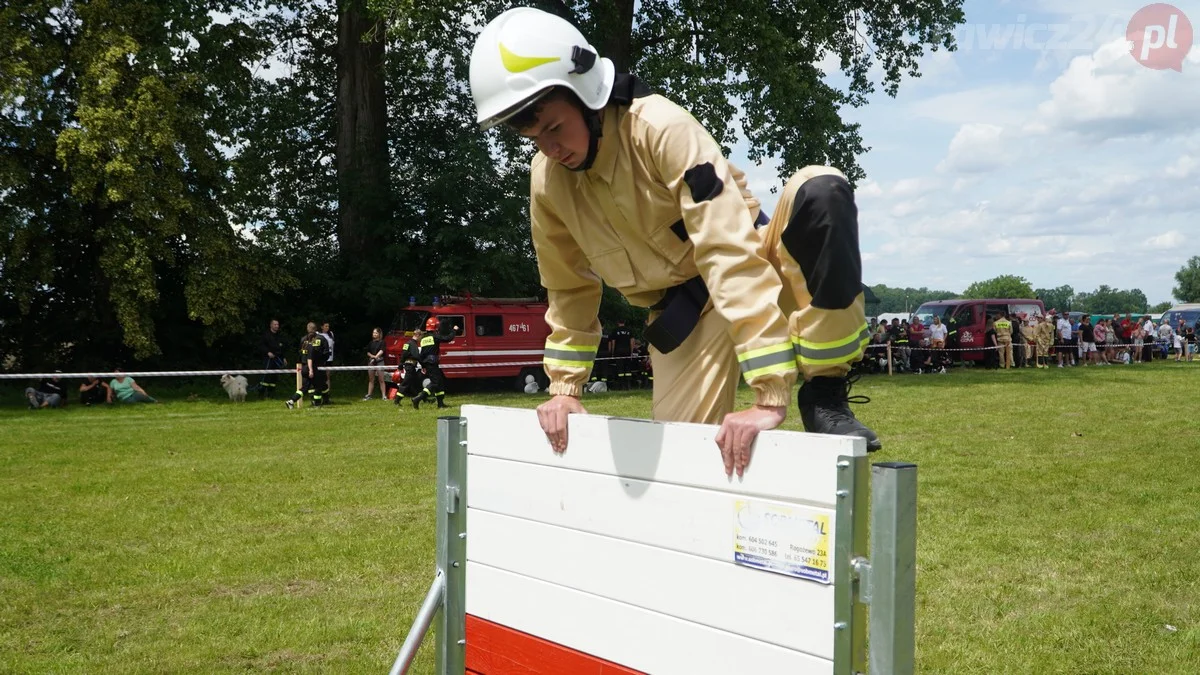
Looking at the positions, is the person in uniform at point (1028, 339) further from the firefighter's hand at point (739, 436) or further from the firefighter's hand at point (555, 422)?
the firefighter's hand at point (739, 436)

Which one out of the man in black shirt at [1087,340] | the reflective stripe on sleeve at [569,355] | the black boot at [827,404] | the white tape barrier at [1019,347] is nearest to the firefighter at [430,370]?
the white tape barrier at [1019,347]

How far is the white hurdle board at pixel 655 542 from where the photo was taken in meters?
2.37

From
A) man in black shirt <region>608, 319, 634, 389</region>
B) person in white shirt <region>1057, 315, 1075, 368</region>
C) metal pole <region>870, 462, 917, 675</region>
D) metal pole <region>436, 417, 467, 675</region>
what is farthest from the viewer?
person in white shirt <region>1057, 315, 1075, 368</region>

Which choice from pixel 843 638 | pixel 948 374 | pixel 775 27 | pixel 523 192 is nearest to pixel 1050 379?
pixel 948 374

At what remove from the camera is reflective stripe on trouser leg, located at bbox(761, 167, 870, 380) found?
3.12 m

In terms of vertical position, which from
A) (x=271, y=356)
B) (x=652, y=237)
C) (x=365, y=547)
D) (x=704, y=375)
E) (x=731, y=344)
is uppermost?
(x=652, y=237)

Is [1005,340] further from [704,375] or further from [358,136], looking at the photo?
[704,375]

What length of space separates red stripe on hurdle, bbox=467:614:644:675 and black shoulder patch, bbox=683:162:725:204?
1335mm

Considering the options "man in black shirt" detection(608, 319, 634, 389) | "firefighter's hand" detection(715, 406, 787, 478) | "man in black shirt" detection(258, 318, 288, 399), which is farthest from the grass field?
"man in black shirt" detection(608, 319, 634, 389)

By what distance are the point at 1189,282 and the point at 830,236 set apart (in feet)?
487

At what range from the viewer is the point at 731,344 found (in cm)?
359

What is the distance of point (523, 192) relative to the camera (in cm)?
2641

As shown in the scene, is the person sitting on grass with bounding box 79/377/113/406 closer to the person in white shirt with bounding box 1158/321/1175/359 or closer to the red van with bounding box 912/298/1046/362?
the red van with bounding box 912/298/1046/362

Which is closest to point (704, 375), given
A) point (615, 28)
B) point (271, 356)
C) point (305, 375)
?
point (305, 375)
